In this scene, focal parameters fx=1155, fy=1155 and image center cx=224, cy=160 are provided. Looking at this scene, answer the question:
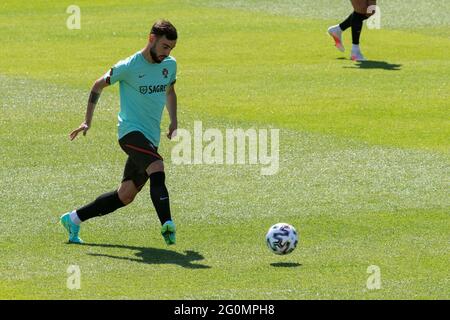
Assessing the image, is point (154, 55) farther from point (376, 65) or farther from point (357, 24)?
point (357, 24)

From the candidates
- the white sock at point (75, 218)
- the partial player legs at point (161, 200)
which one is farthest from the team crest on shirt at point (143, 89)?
the white sock at point (75, 218)

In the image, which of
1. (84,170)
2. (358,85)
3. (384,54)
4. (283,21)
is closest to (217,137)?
(84,170)

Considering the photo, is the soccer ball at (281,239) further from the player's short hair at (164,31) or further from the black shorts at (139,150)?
the player's short hair at (164,31)

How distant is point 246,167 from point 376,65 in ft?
30.1

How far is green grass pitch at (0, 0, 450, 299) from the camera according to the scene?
12.2 m

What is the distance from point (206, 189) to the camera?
16109mm

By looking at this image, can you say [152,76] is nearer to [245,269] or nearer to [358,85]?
[245,269]

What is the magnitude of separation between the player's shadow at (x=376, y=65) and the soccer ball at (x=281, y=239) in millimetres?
13101

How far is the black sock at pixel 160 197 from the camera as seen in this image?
1281cm

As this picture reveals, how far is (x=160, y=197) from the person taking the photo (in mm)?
12820

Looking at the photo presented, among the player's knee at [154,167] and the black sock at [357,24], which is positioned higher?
the black sock at [357,24]

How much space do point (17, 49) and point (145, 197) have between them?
1308 cm

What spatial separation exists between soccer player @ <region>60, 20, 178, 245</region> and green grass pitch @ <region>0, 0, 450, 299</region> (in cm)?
47

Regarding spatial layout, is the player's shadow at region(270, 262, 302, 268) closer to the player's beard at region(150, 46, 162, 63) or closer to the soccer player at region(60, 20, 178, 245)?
the soccer player at region(60, 20, 178, 245)
